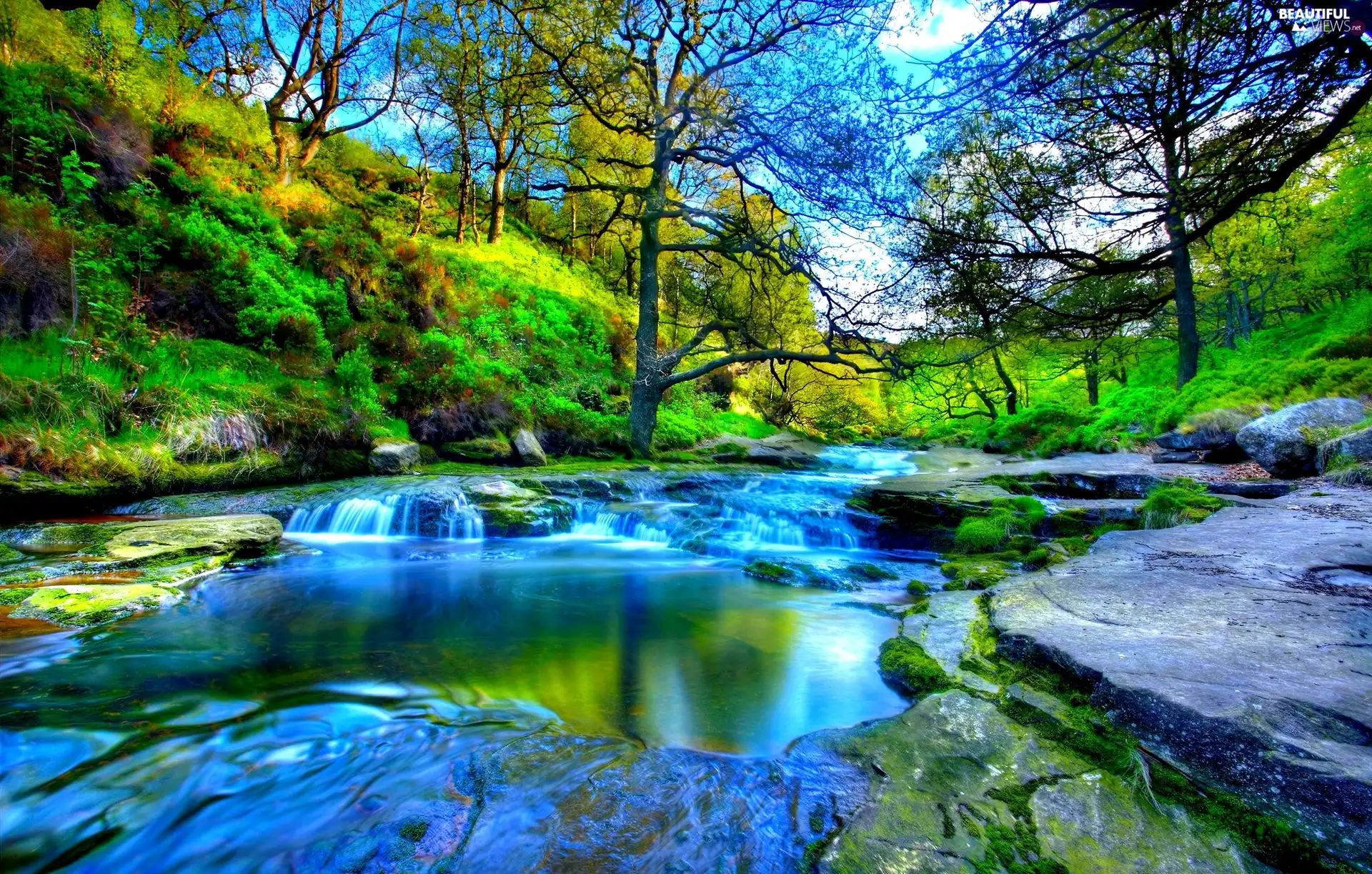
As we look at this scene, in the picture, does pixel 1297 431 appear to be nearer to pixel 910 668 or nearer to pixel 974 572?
pixel 974 572

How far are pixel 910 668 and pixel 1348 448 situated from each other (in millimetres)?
8505

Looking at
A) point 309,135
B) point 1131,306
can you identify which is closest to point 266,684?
point 1131,306

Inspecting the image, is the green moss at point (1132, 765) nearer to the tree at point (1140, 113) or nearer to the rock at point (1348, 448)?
the tree at point (1140, 113)

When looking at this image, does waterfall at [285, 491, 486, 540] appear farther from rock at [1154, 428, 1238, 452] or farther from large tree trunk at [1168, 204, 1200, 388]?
rock at [1154, 428, 1238, 452]

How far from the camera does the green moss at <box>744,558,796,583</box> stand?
621 cm

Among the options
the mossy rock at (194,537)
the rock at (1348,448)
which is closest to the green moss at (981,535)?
Result: the rock at (1348,448)

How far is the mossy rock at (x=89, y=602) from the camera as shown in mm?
3975

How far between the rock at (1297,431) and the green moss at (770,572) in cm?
800

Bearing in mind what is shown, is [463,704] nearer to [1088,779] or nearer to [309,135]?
[1088,779]

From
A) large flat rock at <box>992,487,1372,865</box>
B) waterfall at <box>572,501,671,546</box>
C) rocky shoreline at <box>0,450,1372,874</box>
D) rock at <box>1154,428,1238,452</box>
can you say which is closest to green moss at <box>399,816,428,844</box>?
rocky shoreline at <box>0,450,1372,874</box>

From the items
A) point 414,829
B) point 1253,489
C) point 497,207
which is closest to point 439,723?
point 414,829

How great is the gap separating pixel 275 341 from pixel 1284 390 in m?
18.8


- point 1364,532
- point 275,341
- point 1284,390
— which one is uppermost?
point 275,341

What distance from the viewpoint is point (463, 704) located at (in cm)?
321
